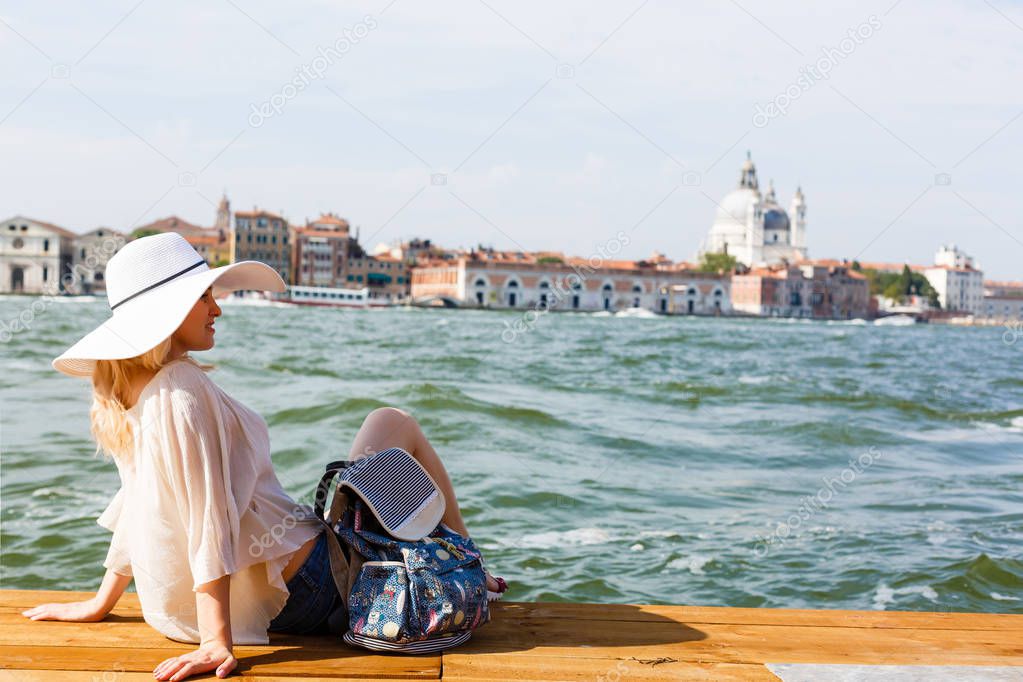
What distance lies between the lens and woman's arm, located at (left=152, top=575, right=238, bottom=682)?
3.66 ft

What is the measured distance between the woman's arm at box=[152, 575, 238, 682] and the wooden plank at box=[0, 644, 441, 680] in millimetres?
28

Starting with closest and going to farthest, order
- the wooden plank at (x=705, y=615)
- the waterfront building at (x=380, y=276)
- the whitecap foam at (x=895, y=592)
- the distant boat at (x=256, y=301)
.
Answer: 1. the wooden plank at (x=705, y=615)
2. the whitecap foam at (x=895, y=592)
3. the distant boat at (x=256, y=301)
4. the waterfront building at (x=380, y=276)

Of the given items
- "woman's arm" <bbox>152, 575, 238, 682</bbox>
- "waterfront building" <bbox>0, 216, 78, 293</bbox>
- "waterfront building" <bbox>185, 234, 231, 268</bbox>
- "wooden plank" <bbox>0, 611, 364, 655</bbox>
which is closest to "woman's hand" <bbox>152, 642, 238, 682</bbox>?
"woman's arm" <bbox>152, 575, 238, 682</bbox>

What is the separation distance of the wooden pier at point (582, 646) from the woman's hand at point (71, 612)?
0.02 metres

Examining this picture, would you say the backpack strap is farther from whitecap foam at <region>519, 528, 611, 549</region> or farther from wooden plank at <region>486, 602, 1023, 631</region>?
whitecap foam at <region>519, 528, 611, 549</region>

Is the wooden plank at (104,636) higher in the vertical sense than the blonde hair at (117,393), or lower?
lower

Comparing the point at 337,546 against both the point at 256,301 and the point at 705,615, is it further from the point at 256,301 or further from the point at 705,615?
the point at 256,301

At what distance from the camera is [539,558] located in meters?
2.80

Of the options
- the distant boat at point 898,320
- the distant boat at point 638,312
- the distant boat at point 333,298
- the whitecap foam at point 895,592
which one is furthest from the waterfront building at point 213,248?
the whitecap foam at point 895,592

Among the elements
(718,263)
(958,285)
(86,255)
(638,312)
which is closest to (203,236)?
(86,255)

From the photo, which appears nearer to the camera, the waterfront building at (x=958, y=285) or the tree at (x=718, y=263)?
the tree at (x=718, y=263)

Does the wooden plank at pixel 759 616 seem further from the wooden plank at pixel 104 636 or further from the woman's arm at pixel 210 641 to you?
the woman's arm at pixel 210 641

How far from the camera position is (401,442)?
1337 mm

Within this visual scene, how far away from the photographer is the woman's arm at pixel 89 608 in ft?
4.38
